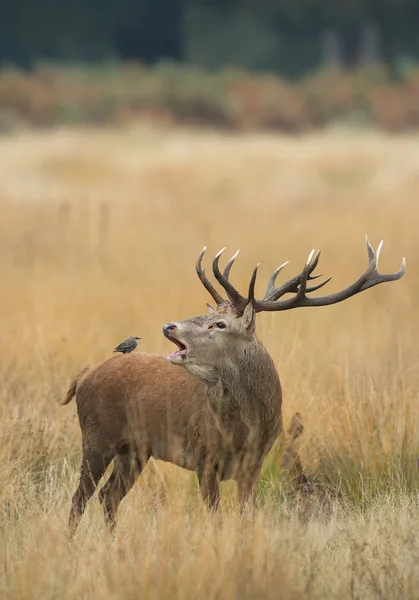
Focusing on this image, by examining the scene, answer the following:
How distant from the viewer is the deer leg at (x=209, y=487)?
5.33m

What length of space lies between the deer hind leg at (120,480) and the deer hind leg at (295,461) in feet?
2.45

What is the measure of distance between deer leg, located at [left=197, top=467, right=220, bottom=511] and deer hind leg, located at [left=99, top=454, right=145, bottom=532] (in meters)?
0.52

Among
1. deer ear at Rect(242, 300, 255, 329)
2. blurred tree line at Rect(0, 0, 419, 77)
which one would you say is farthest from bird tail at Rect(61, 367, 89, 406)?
blurred tree line at Rect(0, 0, 419, 77)

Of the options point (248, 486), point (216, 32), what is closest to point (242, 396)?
point (248, 486)

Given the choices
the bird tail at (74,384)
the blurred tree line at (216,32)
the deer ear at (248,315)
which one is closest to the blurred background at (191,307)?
the bird tail at (74,384)

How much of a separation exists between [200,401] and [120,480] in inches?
25.2

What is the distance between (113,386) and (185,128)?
29.3 metres

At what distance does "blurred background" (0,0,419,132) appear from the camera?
133 ft

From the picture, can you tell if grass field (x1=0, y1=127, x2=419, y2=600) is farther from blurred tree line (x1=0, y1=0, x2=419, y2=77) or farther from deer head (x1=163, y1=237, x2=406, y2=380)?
blurred tree line (x1=0, y1=0, x2=419, y2=77)

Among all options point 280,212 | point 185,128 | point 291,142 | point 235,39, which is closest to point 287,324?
point 280,212

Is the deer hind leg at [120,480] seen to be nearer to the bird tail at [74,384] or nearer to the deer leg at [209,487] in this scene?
the bird tail at [74,384]

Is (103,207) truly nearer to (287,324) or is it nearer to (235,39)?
(287,324)

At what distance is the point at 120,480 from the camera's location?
592cm

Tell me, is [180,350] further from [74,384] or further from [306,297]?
[74,384]
